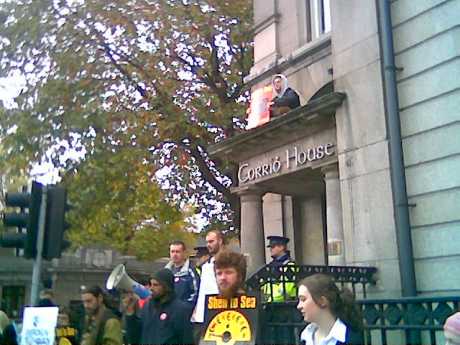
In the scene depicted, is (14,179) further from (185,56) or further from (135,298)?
(135,298)

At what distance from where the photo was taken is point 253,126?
1319 cm

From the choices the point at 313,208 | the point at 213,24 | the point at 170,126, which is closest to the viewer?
the point at 313,208

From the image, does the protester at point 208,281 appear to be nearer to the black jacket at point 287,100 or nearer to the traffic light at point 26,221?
the traffic light at point 26,221

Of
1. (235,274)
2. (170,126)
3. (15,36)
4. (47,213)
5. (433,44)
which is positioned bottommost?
(235,274)

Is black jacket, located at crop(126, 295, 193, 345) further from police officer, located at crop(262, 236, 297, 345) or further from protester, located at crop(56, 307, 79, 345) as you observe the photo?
protester, located at crop(56, 307, 79, 345)

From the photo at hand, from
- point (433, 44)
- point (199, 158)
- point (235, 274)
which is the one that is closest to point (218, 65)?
point (199, 158)

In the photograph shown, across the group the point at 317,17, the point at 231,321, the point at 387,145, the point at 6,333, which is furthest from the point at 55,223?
the point at 317,17

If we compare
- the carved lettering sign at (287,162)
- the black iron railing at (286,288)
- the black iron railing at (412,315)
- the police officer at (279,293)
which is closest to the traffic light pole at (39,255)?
the black iron railing at (286,288)

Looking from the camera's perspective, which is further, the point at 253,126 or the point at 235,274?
the point at 253,126

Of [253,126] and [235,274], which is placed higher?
[253,126]

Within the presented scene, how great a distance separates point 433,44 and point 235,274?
18.5ft

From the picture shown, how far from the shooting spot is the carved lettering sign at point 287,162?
36.7ft

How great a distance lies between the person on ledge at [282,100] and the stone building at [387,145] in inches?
32.6

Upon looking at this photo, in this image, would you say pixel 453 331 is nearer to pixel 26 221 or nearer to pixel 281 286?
pixel 281 286
